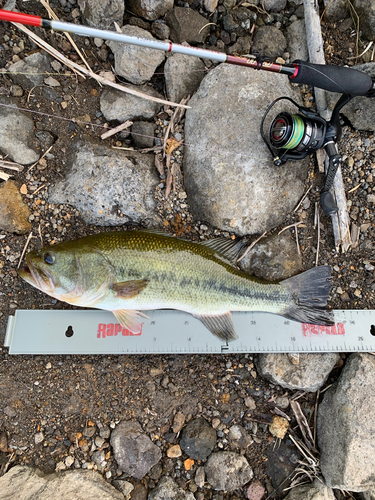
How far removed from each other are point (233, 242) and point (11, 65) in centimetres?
340

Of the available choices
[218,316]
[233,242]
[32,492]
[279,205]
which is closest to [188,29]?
[279,205]

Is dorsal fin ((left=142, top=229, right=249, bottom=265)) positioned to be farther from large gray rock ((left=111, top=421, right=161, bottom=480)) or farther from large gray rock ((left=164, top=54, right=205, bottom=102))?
large gray rock ((left=111, top=421, right=161, bottom=480))

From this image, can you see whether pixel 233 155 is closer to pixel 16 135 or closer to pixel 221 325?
pixel 221 325

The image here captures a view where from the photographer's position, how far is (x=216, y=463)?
12.0 feet

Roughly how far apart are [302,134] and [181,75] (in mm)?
1703

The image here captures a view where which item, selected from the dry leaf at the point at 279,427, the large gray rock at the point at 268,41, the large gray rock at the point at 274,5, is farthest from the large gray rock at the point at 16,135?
the dry leaf at the point at 279,427

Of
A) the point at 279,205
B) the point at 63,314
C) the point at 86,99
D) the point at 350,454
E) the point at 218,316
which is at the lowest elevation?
A: the point at 350,454

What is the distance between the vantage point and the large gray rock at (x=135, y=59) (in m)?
3.73

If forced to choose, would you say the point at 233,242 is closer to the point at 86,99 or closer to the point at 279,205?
the point at 279,205

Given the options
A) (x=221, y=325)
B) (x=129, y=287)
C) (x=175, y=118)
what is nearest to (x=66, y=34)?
(x=175, y=118)

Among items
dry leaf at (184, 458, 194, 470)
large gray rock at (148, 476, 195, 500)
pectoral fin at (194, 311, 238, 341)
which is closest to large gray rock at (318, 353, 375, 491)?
pectoral fin at (194, 311, 238, 341)

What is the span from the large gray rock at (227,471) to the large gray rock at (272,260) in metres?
2.17

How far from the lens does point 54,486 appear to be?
3398 millimetres

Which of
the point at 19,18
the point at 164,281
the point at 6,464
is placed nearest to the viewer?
the point at 19,18
